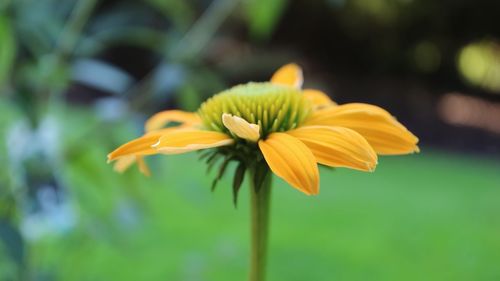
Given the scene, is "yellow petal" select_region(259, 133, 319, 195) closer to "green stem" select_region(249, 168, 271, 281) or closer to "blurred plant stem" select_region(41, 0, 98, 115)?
"green stem" select_region(249, 168, 271, 281)

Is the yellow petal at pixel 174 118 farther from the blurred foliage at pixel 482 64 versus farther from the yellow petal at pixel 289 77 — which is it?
the blurred foliage at pixel 482 64

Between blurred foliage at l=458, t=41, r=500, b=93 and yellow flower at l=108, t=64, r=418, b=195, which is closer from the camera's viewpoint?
yellow flower at l=108, t=64, r=418, b=195

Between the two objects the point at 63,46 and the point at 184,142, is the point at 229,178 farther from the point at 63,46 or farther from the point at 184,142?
the point at 184,142

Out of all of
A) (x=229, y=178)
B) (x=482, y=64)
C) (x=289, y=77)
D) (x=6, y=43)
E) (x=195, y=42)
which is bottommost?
(x=289, y=77)

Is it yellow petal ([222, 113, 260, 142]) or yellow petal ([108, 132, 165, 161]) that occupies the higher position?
yellow petal ([222, 113, 260, 142])

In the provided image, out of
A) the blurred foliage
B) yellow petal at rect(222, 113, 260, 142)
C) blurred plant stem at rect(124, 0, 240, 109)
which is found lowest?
yellow petal at rect(222, 113, 260, 142)

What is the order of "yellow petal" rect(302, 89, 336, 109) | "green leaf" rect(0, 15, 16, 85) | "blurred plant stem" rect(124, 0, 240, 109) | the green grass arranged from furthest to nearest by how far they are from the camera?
1. the green grass
2. "blurred plant stem" rect(124, 0, 240, 109)
3. "green leaf" rect(0, 15, 16, 85)
4. "yellow petal" rect(302, 89, 336, 109)

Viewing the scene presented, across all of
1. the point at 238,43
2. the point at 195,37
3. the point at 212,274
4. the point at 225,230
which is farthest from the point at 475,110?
the point at 195,37

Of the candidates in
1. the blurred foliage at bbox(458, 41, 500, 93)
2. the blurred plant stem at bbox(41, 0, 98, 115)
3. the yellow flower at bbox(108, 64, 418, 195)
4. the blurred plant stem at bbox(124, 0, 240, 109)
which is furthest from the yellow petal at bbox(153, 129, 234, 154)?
the blurred foliage at bbox(458, 41, 500, 93)

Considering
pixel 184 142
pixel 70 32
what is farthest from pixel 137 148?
pixel 70 32
